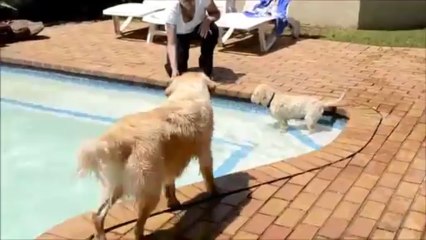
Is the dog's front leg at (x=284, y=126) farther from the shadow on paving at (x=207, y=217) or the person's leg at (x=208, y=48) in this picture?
the shadow on paving at (x=207, y=217)

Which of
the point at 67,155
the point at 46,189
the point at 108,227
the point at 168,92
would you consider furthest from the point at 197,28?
the point at 108,227

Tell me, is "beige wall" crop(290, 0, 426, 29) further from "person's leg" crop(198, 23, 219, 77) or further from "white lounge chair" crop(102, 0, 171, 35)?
"person's leg" crop(198, 23, 219, 77)

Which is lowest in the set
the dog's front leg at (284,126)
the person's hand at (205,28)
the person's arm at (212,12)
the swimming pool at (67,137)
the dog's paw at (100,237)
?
the swimming pool at (67,137)

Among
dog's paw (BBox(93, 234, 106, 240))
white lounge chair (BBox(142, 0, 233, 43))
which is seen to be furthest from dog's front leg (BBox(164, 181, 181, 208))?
white lounge chair (BBox(142, 0, 233, 43))

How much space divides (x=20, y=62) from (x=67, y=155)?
7.47 feet

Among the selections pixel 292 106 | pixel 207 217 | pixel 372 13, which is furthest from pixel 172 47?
pixel 372 13

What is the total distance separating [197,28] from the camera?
5754 mm

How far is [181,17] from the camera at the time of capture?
5.50 metres

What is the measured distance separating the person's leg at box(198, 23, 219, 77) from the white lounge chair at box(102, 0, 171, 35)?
227 centimetres

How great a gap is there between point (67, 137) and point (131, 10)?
3370 mm

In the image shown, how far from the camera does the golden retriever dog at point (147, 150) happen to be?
2.46 metres

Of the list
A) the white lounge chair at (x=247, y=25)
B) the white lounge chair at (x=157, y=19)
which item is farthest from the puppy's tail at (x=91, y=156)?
the white lounge chair at (x=157, y=19)

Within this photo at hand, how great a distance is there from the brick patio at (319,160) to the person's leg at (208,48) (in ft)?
0.64

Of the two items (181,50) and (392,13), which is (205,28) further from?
(392,13)
